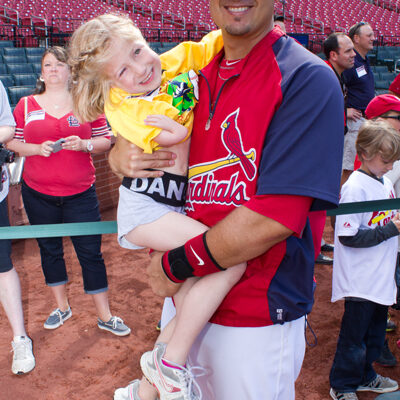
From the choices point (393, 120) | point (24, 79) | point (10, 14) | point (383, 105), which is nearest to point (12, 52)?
point (24, 79)

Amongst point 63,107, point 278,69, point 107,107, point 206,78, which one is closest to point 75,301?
point 63,107

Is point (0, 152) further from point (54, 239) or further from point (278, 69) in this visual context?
point (278, 69)

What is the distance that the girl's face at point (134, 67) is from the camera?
1.59 m

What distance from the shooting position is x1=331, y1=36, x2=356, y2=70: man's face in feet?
15.3

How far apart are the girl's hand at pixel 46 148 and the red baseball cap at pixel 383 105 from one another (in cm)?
220

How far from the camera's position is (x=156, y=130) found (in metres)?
1.45

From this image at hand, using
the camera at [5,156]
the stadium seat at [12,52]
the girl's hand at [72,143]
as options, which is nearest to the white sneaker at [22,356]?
the camera at [5,156]

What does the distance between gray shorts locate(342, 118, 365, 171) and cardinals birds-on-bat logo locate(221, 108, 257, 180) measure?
4200mm

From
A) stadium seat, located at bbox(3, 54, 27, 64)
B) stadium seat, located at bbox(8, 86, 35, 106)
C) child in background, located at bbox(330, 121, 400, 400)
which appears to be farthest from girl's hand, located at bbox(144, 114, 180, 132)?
stadium seat, located at bbox(3, 54, 27, 64)

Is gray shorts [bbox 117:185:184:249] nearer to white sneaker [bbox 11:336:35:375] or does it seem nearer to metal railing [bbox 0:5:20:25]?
white sneaker [bbox 11:336:35:375]

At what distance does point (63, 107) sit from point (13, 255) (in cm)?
217

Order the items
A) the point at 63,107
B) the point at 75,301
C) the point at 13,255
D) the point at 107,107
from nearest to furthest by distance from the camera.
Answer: the point at 107,107 → the point at 63,107 → the point at 75,301 → the point at 13,255

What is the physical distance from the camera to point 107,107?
1650mm

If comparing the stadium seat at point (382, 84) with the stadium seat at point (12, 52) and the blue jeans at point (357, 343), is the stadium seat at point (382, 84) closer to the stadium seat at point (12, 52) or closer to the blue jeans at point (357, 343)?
the stadium seat at point (12, 52)
